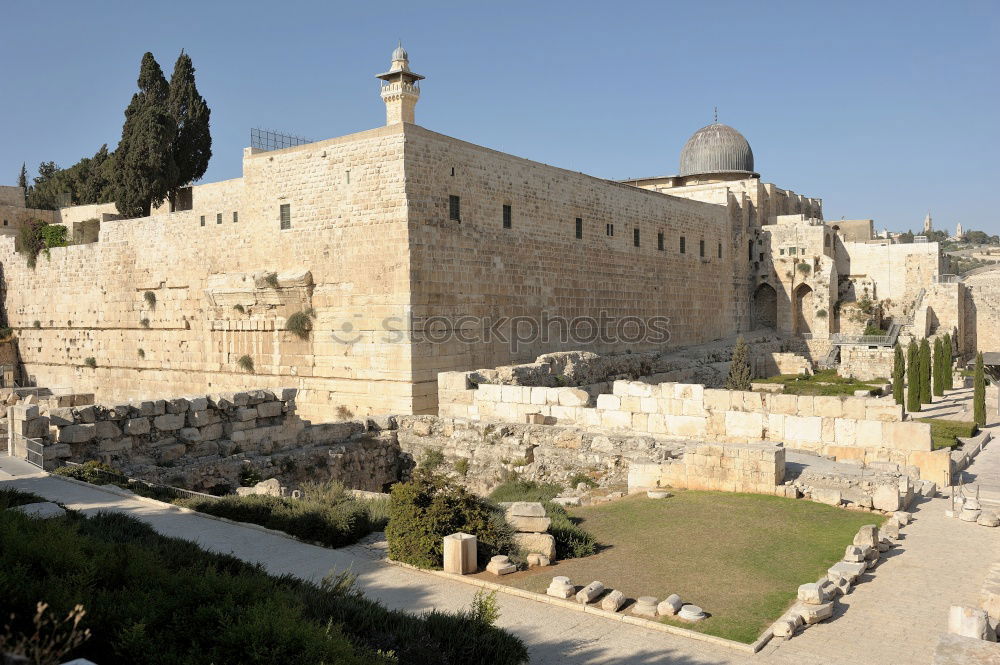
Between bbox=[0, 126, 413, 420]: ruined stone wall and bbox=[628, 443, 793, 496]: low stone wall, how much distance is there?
6209mm

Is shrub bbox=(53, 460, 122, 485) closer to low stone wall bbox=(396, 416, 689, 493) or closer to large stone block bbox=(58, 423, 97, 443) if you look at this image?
large stone block bbox=(58, 423, 97, 443)

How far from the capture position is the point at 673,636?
4918mm

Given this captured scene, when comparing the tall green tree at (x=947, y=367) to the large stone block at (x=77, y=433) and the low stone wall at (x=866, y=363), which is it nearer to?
the low stone wall at (x=866, y=363)

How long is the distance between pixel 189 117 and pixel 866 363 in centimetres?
2498

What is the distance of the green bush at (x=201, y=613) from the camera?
3.53 metres

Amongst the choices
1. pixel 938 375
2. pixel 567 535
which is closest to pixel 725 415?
pixel 567 535

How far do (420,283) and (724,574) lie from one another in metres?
9.46

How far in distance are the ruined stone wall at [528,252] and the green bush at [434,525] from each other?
746 cm

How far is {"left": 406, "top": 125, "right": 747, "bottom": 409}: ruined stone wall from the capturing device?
577 inches

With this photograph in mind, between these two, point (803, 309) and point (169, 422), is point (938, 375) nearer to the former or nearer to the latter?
point (803, 309)

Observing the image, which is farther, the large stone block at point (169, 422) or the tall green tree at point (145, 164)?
the tall green tree at point (145, 164)

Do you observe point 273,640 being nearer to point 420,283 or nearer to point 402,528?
point 402,528

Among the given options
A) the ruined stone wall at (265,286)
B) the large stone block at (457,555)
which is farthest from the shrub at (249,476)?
the large stone block at (457,555)

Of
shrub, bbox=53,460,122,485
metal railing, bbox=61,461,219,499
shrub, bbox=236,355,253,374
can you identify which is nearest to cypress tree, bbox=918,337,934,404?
shrub, bbox=236,355,253,374
